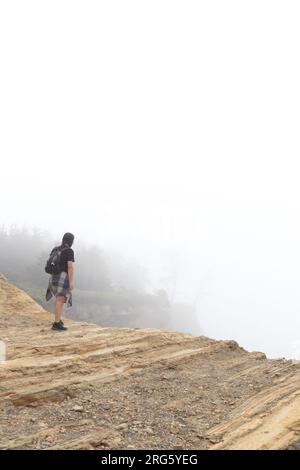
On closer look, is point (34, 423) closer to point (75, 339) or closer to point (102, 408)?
point (102, 408)

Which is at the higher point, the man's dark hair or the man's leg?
the man's dark hair

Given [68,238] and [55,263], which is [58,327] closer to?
[55,263]

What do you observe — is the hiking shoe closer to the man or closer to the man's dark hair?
the man

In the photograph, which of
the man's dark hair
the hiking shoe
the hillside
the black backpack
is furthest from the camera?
the hiking shoe

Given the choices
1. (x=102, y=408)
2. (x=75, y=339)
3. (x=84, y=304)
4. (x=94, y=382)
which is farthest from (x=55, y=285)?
(x=84, y=304)

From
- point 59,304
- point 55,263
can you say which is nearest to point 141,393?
point 59,304

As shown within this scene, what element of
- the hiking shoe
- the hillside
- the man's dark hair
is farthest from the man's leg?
the man's dark hair

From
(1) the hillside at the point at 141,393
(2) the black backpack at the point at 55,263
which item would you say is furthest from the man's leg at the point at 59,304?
(2) the black backpack at the point at 55,263

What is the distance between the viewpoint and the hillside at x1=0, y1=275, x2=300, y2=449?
19.3 feet

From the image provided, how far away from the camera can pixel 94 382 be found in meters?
7.70

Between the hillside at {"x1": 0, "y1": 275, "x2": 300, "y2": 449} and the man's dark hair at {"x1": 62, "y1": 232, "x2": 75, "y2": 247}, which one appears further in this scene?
the man's dark hair at {"x1": 62, "y1": 232, "x2": 75, "y2": 247}

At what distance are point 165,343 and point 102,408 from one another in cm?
384

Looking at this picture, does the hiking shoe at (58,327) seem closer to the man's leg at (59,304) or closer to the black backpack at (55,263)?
the man's leg at (59,304)
